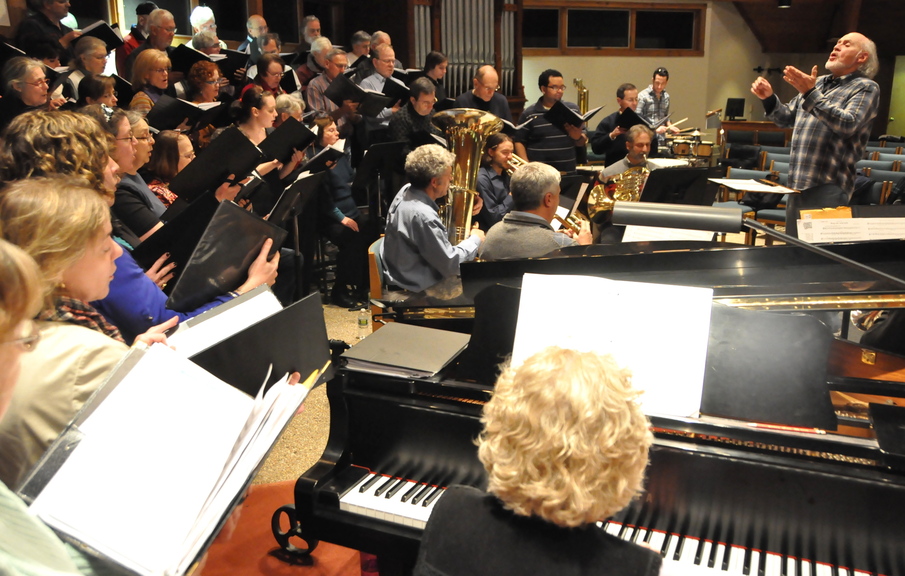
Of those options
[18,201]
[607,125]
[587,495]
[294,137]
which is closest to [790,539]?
[587,495]

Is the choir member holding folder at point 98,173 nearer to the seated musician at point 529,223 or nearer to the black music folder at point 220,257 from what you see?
the black music folder at point 220,257

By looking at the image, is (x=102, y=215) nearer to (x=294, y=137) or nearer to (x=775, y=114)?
(x=294, y=137)

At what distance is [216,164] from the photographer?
3350 mm

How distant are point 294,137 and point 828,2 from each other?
35.5ft

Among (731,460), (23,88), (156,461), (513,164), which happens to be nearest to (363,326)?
(513,164)

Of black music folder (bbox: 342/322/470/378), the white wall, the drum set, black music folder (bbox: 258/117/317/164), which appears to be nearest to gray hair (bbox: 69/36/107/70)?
black music folder (bbox: 258/117/317/164)

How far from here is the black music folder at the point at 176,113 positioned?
421 centimetres

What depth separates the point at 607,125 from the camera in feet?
22.9

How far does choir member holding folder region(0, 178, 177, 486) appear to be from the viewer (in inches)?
52.2

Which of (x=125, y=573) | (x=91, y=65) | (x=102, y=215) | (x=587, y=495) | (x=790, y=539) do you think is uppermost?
(x=91, y=65)

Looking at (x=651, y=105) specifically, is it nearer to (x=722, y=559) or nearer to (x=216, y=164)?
(x=216, y=164)

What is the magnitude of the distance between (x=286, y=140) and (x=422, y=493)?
2.94 metres

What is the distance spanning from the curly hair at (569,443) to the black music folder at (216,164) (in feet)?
8.16

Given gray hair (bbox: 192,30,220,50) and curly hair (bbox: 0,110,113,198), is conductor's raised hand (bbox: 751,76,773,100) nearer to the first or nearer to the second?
curly hair (bbox: 0,110,113,198)
